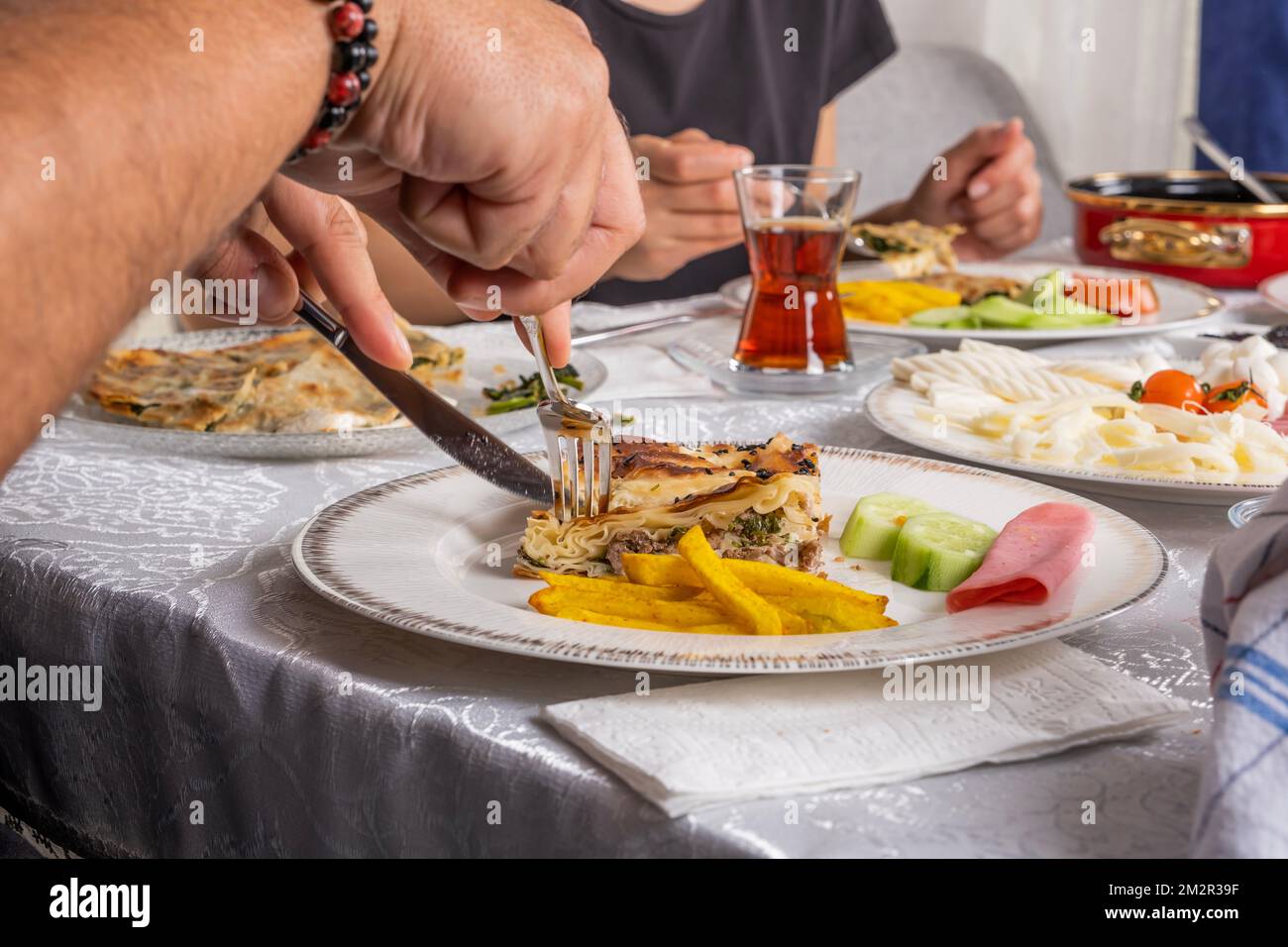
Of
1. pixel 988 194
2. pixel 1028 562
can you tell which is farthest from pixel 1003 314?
pixel 1028 562

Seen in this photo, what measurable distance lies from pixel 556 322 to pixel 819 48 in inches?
83.8

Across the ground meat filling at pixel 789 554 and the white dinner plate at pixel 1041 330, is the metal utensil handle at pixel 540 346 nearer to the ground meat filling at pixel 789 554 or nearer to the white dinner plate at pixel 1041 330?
the ground meat filling at pixel 789 554

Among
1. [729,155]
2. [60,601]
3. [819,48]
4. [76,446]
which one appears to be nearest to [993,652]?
[60,601]

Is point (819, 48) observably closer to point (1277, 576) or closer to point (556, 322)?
point (556, 322)

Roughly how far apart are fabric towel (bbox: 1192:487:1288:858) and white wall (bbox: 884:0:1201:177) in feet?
12.6

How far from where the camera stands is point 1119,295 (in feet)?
5.66

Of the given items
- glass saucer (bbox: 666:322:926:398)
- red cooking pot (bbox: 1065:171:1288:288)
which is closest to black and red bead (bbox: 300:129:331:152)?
glass saucer (bbox: 666:322:926:398)

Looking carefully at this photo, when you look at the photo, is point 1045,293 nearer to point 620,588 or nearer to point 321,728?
point 620,588

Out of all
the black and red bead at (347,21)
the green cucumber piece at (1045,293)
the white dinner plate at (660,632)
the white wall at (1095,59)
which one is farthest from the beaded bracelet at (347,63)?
the white wall at (1095,59)

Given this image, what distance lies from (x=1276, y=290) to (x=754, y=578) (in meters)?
1.24

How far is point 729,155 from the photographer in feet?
6.21

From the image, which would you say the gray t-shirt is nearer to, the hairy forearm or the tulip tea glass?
the tulip tea glass

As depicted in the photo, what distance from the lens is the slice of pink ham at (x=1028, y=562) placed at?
750 millimetres

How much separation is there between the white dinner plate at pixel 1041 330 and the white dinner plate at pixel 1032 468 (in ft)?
1.07
